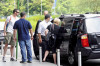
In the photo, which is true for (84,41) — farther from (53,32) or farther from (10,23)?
(10,23)

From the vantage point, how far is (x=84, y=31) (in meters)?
12.7

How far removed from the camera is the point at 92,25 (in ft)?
41.8

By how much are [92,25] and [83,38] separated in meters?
0.53

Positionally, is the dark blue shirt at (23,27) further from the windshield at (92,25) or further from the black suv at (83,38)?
the windshield at (92,25)

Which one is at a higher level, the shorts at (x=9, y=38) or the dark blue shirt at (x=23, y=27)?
the dark blue shirt at (x=23, y=27)

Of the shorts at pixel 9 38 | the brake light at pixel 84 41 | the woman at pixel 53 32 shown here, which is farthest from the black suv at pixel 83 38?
the shorts at pixel 9 38

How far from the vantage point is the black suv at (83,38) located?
1247cm

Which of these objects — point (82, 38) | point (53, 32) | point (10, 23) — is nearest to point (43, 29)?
point (53, 32)

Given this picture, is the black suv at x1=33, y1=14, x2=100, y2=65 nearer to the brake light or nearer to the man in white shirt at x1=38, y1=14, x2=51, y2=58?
the brake light

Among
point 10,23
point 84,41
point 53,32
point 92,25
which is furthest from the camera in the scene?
point 10,23

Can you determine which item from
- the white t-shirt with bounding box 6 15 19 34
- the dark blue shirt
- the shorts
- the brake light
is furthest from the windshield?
the shorts

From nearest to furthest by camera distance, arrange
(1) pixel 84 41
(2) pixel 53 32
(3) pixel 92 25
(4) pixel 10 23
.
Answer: (1) pixel 84 41, (3) pixel 92 25, (2) pixel 53 32, (4) pixel 10 23

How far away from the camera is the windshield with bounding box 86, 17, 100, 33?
41.6 ft

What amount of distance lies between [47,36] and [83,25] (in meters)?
2.18
